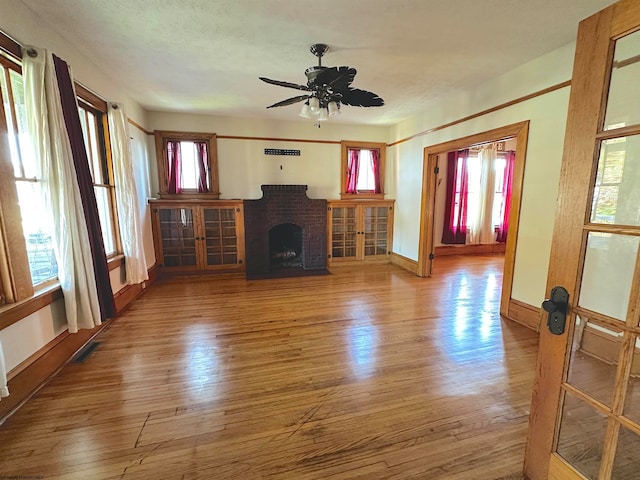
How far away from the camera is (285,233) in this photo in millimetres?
5793

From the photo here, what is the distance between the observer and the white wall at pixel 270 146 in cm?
512

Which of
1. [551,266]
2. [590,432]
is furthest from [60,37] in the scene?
[590,432]

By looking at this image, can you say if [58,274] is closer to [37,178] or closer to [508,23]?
[37,178]

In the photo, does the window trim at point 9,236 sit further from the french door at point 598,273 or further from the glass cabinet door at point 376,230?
the glass cabinet door at point 376,230

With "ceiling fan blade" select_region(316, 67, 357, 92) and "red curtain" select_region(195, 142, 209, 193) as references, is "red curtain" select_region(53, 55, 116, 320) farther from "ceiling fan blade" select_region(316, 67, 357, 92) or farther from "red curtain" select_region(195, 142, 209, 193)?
"red curtain" select_region(195, 142, 209, 193)

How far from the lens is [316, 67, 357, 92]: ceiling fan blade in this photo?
7.30 feet

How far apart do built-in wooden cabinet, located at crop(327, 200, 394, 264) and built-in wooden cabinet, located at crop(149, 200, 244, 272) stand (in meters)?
1.83

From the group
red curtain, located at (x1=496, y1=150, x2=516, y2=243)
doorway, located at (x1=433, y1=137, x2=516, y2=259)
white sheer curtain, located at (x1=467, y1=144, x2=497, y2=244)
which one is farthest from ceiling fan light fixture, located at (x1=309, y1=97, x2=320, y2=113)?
red curtain, located at (x1=496, y1=150, x2=516, y2=243)

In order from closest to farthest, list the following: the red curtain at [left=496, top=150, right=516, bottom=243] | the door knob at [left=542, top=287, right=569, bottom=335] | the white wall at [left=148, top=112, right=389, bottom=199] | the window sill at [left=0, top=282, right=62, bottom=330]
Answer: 1. the door knob at [left=542, top=287, right=569, bottom=335]
2. the window sill at [left=0, top=282, right=62, bottom=330]
3. the white wall at [left=148, top=112, right=389, bottom=199]
4. the red curtain at [left=496, top=150, right=516, bottom=243]

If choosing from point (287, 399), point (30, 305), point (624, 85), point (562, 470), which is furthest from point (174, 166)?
point (562, 470)

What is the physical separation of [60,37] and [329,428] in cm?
395

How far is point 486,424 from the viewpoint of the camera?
5.85 ft

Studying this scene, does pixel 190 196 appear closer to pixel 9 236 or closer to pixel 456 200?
pixel 9 236

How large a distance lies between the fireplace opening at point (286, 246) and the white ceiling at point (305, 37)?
2.73 meters
